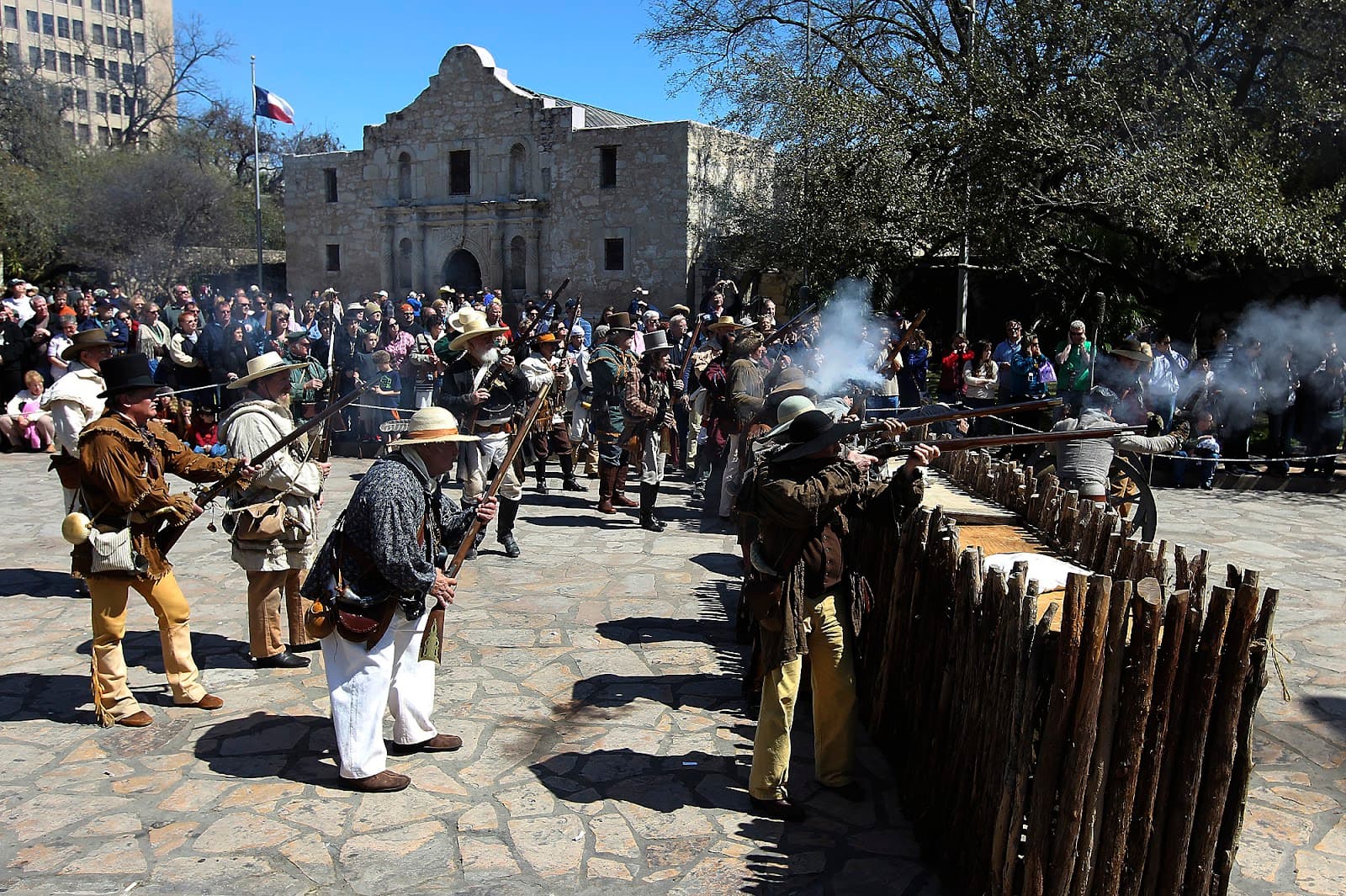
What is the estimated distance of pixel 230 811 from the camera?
183 inches

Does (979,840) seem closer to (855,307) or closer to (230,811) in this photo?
(230,811)

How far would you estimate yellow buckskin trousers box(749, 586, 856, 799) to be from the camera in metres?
4.64

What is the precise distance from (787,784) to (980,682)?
1305 mm

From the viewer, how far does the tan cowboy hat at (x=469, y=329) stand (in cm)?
862

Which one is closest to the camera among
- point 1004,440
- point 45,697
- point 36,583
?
point 1004,440

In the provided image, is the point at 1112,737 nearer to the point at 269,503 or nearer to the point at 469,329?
the point at 269,503

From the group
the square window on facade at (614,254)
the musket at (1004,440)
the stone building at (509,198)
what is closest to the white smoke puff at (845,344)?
the musket at (1004,440)

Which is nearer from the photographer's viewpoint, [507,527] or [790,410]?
[790,410]

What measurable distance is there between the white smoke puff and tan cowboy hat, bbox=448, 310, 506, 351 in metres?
3.61

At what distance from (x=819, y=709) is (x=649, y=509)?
5.58m

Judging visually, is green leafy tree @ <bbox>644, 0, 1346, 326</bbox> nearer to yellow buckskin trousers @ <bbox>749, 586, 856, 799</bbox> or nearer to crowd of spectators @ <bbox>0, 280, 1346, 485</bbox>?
crowd of spectators @ <bbox>0, 280, 1346, 485</bbox>

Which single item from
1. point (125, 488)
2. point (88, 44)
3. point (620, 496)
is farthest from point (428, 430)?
A: point (88, 44)

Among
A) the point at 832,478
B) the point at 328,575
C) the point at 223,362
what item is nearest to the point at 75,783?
the point at 328,575

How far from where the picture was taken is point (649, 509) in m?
10.3
